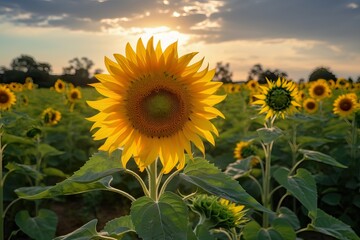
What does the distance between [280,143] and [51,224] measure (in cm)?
332

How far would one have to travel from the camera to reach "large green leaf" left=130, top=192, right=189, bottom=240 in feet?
5.45

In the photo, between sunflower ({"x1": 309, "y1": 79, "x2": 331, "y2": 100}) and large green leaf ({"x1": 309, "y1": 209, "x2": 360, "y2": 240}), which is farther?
sunflower ({"x1": 309, "y1": 79, "x2": 331, "y2": 100})

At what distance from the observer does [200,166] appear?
78.8 inches

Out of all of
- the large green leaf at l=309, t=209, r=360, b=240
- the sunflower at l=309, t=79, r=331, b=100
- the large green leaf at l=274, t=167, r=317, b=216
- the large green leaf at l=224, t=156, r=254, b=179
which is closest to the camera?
the large green leaf at l=274, t=167, r=317, b=216

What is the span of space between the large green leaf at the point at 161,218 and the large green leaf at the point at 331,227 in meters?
1.27

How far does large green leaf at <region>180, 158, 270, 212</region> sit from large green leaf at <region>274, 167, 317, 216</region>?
0.81m

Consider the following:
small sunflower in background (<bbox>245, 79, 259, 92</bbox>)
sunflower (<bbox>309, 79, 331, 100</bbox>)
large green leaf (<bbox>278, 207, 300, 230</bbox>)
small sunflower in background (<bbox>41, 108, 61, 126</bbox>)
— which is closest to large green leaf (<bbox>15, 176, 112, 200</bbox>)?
large green leaf (<bbox>278, 207, 300, 230</bbox>)

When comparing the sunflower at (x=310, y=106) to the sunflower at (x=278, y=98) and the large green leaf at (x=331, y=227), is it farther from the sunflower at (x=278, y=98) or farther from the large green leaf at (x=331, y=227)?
the large green leaf at (x=331, y=227)

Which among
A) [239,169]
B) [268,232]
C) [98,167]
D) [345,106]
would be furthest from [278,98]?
[345,106]

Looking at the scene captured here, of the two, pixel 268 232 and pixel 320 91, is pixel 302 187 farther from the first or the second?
pixel 320 91

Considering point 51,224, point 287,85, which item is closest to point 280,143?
point 287,85

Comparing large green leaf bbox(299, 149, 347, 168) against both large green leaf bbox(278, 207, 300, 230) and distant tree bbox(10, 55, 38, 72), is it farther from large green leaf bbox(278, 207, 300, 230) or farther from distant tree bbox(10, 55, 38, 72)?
distant tree bbox(10, 55, 38, 72)

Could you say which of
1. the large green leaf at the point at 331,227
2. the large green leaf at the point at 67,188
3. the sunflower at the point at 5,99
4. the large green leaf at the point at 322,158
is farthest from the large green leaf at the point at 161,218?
the sunflower at the point at 5,99

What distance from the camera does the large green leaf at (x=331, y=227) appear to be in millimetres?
2790
